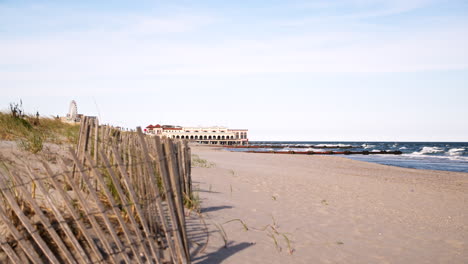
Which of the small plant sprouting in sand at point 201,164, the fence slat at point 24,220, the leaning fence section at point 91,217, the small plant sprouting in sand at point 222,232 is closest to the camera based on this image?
the fence slat at point 24,220

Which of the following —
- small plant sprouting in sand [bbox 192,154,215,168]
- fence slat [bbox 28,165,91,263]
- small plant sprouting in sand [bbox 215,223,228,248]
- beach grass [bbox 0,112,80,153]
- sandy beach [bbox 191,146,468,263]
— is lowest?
sandy beach [bbox 191,146,468,263]

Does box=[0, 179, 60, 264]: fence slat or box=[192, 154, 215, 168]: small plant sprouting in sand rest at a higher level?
box=[0, 179, 60, 264]: fence slat

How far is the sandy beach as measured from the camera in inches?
186

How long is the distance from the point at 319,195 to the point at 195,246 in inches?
224

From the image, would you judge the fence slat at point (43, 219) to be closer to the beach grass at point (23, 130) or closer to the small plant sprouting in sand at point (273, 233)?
the small plant sprouting in sand at point (273, 233)

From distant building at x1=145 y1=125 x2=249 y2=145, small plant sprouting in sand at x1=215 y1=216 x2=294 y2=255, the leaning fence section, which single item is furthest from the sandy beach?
distant building at x1=145 y1=125 x2=249 y2=145

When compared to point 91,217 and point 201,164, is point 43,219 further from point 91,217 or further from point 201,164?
point 201,164

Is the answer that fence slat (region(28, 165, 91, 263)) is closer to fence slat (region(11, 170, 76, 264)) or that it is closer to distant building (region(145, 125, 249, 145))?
fence slat (region(11, 170, 76, 264))

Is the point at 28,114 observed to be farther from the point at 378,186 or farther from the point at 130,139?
the point at 378,186

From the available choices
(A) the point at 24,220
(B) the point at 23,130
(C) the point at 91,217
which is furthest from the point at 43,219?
(B) the point at 23,130

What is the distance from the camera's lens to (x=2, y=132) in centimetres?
1183

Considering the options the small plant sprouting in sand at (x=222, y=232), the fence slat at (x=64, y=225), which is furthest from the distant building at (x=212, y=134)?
the fence slat at (x=64, y=225)

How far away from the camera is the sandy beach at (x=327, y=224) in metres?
4.73

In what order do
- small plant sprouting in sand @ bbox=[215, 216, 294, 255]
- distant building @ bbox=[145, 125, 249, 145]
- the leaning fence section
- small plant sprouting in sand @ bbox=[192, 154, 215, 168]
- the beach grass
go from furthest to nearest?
1. distant building @ bbox=[145, 125, 249, 145]
2. small plant sprouting in sand @ bbox=[192, 154, 215, 168]
3. the beach grass
4. small plant sprouting in sand @ bbox=[215, 216, 294, 255]
5. the leaning fence section
